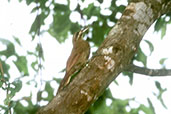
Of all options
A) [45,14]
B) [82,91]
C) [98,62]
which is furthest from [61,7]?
[82,91]

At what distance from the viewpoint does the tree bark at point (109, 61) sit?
2160 mm

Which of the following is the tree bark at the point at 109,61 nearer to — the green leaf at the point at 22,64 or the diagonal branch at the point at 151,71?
the diagonal branch at the point at 151,71

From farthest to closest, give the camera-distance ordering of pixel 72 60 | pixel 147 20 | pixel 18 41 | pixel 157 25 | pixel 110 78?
pixel 18 41 < pixel 157 25 < pixel 72 60 < pixel 147 20 < pixel 110 78

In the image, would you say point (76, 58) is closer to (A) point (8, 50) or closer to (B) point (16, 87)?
(B) point (16, 87)

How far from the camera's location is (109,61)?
243 cm

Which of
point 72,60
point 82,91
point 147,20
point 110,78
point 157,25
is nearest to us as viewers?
point 82,91

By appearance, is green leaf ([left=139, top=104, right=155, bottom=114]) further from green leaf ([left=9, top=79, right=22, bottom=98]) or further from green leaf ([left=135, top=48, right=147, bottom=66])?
green leaf ([left=9, top=79, right=22, bottom=98])

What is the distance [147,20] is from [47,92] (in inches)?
61.7

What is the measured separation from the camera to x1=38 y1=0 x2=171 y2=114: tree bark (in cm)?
216

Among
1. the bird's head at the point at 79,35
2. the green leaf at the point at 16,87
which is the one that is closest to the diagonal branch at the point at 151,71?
the bird's head at the point at 79,35

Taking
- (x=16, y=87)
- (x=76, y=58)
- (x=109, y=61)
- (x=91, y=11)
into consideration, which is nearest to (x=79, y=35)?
(x=91, y=11)

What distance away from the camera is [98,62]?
242 cm

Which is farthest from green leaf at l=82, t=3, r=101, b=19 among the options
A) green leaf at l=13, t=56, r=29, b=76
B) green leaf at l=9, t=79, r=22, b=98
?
green leaf at l=9, t=79, r=22, b=98

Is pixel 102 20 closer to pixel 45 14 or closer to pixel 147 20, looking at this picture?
pixel 45 14
